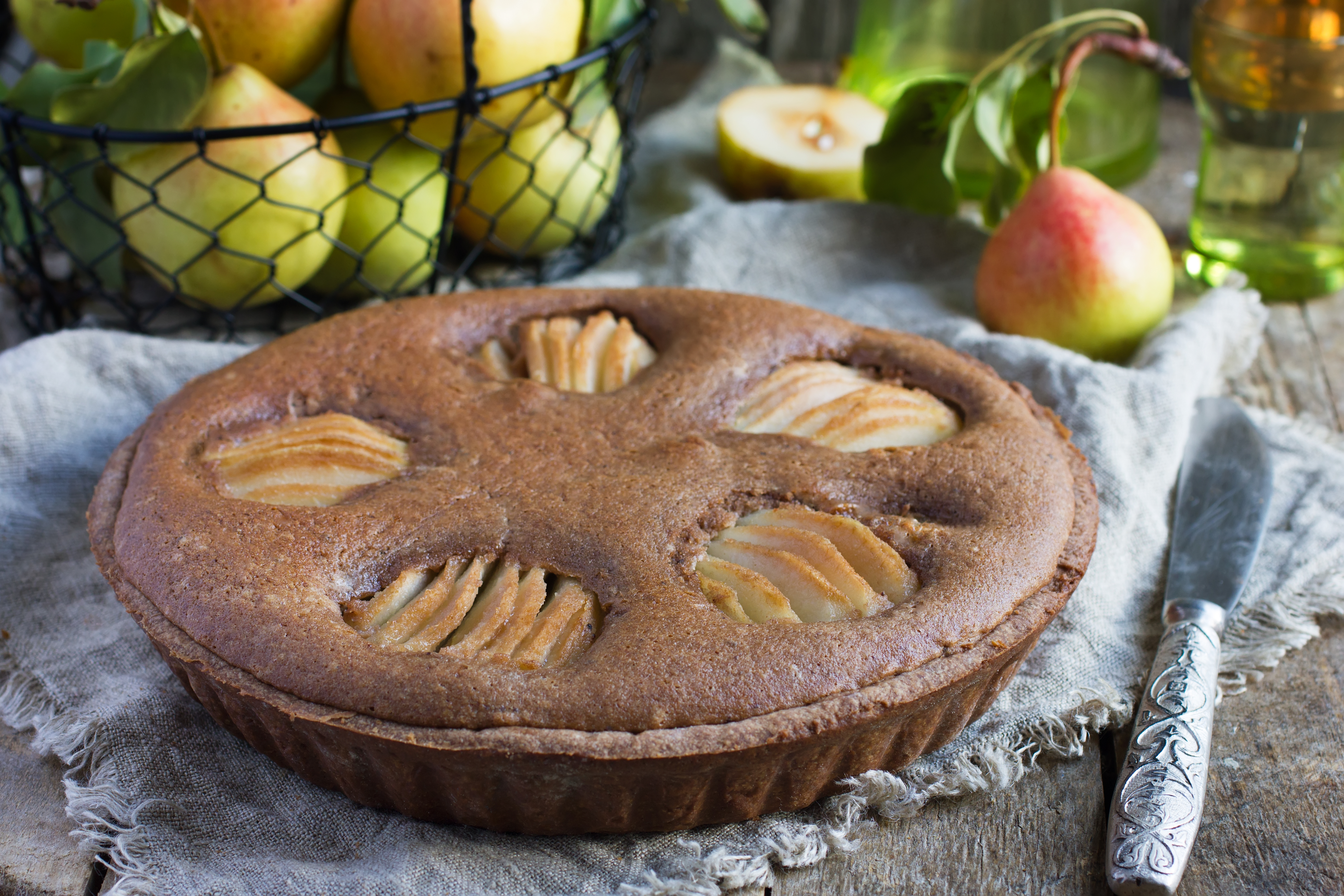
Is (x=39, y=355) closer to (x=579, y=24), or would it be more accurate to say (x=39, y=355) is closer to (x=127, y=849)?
(x=127, y=849)

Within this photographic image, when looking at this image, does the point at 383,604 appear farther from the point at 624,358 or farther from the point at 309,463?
the point at 624,358

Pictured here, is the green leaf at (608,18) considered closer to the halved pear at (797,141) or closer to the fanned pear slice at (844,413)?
the halved pear at (797,141)

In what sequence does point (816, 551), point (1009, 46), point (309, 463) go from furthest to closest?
point (1009, 46), point (309, 463), point (816, 551)

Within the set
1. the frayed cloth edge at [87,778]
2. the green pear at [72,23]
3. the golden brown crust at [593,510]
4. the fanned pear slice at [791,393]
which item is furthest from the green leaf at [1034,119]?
the frayed cloth edge at [87,778]

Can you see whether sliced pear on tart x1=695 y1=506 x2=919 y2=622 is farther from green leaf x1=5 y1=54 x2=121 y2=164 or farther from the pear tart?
green leaf x1=5 y1=54 x2=121 y2=164

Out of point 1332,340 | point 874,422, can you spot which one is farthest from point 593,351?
point 1332,340

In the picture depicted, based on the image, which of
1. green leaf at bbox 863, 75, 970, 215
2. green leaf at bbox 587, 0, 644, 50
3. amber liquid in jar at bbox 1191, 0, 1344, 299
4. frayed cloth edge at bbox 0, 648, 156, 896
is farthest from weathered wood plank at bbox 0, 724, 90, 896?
amber liquid in jar at bbox 1191, 0, 1344, 299

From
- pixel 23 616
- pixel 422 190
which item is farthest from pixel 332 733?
pixel 422 190

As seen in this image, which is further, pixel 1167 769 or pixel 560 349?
pixel 560 349
